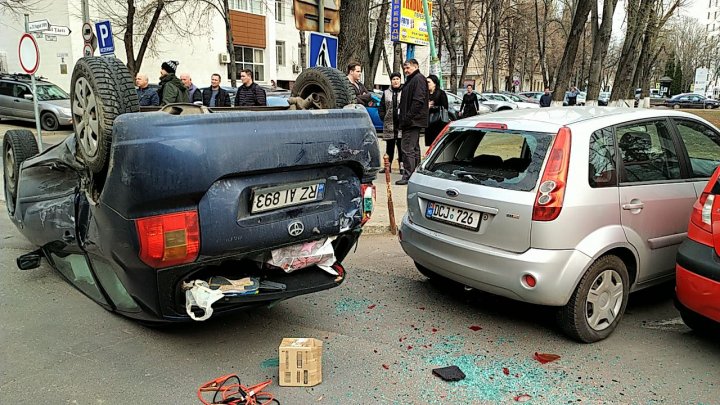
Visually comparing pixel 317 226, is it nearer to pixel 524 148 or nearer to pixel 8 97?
pixel 524 148

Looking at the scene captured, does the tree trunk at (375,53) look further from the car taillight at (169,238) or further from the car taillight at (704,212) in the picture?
the car taillight at (169,238)

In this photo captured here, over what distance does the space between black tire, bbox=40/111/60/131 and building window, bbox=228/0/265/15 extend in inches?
651

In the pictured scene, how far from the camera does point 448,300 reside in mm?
4672

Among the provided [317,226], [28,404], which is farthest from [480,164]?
[28,404]

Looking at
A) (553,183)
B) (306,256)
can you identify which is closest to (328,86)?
(306,256)

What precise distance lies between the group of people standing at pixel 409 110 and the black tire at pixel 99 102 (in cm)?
493

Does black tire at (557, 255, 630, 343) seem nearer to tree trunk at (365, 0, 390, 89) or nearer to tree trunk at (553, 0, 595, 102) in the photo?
tree trunk at (553, 0, 595, 102)

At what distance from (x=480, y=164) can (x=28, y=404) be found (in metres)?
3.29

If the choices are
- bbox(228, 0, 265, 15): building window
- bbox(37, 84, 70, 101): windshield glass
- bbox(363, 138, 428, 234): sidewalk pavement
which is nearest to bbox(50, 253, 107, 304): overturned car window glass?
bbox(363, 138, 428, 234): sidewalk pavement

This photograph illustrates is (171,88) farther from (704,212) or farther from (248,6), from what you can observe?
(248,6)

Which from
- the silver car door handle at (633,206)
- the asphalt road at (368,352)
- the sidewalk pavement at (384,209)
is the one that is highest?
the silver car door handle at (633,206)

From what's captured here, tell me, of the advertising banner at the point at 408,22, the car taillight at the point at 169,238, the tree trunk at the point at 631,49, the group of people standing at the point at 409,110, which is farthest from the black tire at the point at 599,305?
the tree trunk at the point at 631,49

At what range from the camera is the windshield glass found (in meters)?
17.8

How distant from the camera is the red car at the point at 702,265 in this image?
11.2ft
